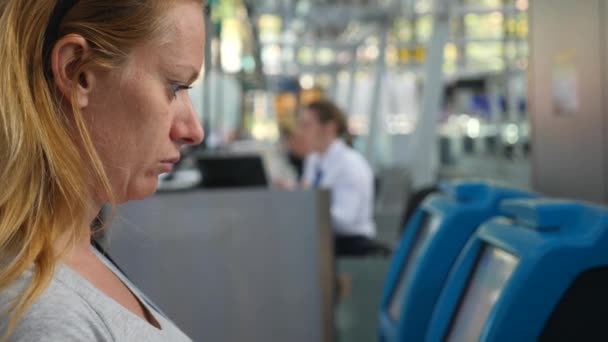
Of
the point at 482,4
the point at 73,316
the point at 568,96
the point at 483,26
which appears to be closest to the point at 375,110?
the point at 482,4

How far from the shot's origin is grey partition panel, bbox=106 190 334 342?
3.08m

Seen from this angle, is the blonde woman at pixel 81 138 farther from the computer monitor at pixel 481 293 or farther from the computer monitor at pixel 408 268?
the computer monitor at pixel 408 268

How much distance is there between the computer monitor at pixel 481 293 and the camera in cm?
156

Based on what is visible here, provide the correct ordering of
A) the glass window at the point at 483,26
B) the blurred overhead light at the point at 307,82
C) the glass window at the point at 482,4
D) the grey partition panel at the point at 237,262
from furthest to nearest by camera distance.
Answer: the blurred overhead light at the point at 307,82, the glass window at the point at 483,26, the glass window at the point at 482,4, the grey partition panel at the point at 237,262

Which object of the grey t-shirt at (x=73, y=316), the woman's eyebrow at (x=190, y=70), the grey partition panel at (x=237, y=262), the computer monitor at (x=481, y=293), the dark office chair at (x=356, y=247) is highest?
the woman's eyebrow at (x=190, y=70)

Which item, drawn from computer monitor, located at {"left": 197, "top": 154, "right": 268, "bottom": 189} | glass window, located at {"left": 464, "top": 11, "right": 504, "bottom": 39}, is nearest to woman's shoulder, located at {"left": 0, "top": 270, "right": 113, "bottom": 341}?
computer monitor, located at {"left": 197, "top": 154, "right": 268, "bottom": 189}

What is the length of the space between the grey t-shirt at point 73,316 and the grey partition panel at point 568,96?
1.64 metres

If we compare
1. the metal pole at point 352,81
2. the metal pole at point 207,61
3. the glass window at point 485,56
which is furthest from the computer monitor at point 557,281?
the glass window at point 485,56

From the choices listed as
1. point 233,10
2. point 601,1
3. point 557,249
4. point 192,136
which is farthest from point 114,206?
point 233,10

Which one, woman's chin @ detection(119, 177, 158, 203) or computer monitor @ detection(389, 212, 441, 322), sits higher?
woman's chin @ detection(119, 177, 158, 203)

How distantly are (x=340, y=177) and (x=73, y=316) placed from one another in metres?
4.71

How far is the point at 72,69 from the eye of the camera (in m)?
0.97

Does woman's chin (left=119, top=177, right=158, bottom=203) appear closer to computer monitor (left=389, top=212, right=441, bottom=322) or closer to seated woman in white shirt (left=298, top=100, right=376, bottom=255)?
computer monitor (left=389, top=212, right=441, bottom=322)

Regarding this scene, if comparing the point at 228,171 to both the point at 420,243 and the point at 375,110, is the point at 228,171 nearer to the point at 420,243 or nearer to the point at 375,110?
the point at 420,243
